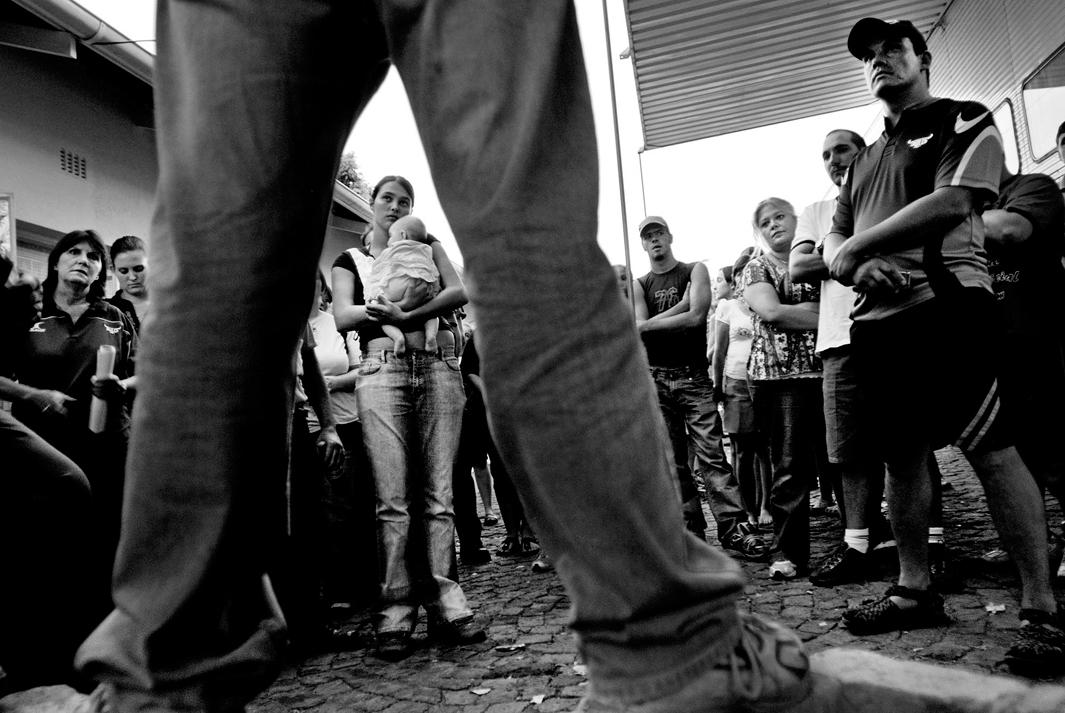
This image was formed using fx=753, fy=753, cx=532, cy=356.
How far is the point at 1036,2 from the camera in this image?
23.6 ft

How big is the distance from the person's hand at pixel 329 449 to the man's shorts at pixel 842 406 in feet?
8.41

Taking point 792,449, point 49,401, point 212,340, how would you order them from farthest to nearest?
point 792,449 < point 49,401 < point 212,340

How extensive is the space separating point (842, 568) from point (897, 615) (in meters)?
1.03

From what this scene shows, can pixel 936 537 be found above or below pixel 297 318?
below

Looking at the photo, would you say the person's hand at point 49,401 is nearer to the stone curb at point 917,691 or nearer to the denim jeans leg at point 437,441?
the denim jeans leg at point 437,441

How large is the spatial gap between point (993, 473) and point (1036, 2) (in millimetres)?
6760

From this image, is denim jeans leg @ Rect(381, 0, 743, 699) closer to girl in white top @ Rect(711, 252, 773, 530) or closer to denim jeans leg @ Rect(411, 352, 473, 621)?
denim jeans leg @ Rect(411, 352, 473, 621)

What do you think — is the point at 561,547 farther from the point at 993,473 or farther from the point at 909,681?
the point at 993,473

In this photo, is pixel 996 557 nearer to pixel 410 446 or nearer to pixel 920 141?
pixel 920 141

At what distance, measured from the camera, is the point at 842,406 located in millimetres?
3938

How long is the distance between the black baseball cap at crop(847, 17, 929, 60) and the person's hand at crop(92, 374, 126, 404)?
11.6 ft

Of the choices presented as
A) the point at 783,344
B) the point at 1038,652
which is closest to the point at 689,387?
the point at 783,344

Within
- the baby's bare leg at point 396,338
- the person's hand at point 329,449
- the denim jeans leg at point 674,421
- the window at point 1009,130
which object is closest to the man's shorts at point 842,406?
the denim jeans leg at point 674,421

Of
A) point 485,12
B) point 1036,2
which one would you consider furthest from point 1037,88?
point 485,12
